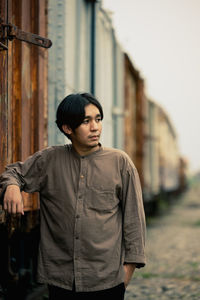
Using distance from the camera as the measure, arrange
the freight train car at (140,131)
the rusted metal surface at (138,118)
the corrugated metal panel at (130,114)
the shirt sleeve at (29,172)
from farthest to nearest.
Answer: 1. the rusted metal surface at (138,118)
2. the freight train car at (140,131)
3. the corrugated metal panel at (130,114)
4. the shirt sleeve at (29,172)

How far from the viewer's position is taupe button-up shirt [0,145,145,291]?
2.02 metres

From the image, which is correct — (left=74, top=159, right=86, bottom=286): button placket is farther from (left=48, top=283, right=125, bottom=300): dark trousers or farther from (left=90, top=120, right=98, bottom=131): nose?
(left=90, top=120, right=98, bottom=131): nose

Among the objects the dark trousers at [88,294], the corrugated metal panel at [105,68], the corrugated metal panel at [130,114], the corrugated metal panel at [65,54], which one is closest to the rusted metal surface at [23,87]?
the corrugated metal panel at [65,54]

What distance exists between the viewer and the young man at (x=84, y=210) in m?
2.02

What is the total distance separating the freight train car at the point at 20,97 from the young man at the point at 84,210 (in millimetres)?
770

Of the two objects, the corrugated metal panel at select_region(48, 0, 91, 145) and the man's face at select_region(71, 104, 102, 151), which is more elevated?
the corrugated metal panel at select_region(48, 0, 91, 145)

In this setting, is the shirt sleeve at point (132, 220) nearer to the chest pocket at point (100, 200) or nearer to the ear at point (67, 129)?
the chest pocket at point (100, 200)

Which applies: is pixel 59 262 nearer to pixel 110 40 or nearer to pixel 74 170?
pixel 74 170

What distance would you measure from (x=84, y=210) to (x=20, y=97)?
149 cm

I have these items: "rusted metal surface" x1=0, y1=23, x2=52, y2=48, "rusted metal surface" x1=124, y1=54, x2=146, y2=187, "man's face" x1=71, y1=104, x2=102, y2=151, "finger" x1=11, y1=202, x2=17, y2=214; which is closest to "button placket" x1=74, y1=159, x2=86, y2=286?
"man's face" x1=71, y1=104, x2=102, y2=151

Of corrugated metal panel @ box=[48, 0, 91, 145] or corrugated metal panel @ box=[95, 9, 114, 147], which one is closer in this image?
corrugated metal panel @ box=[48, 0, 91, 145]

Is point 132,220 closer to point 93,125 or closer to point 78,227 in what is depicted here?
point 78,227

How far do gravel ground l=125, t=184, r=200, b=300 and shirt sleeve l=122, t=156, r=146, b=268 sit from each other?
2.95 m

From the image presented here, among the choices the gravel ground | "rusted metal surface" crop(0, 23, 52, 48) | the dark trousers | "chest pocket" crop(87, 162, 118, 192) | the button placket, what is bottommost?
the gravel ground
